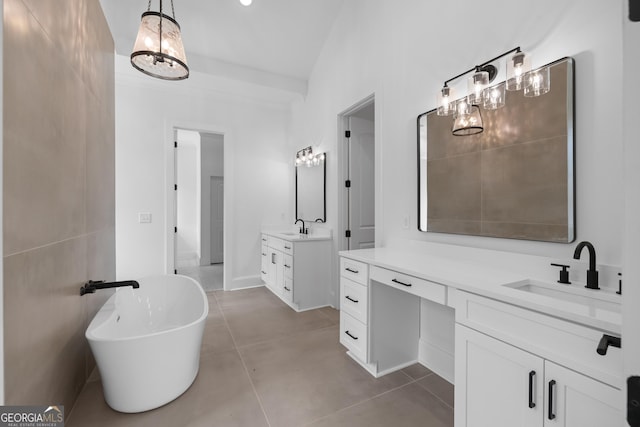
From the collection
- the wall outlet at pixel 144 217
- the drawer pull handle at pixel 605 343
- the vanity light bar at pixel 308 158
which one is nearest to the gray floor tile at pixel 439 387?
the drawer pull handle at pixel 605 343

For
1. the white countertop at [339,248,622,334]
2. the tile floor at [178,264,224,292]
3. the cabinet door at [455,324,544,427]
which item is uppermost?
the white countertop at [339,248,622,334]

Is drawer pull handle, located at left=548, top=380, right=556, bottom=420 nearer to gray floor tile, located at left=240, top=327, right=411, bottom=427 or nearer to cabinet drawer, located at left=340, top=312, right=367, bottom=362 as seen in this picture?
gray floor tile, located at left=240, top=327, right=411, bottom=427

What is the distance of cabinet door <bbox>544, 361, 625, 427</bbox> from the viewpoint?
3.01 ft

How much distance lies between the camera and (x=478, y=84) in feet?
5.58

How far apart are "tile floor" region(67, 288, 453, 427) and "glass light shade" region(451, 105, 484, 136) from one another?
1743mm

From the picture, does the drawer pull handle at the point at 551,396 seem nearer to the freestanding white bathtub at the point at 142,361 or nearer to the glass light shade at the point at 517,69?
A: the glass light shade at the point at 517,69

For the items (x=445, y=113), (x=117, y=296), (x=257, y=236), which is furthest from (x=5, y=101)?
(x=257, y=236)

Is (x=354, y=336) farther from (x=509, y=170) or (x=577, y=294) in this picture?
(x=509, y=170)

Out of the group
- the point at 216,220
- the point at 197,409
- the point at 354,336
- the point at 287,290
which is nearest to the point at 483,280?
the point at 354,336

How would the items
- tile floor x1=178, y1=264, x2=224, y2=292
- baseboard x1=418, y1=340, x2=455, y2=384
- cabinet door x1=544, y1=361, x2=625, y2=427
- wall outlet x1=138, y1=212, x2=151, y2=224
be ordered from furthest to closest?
tile floor x1=178, y1=264, x2=224, y2=292 → wall outlet x1=138, y1=212, x2=151, y2=224 → baseboard x1=418, y1=340, x2=455, y2=384 → cabinet door x1=544, y1=361, x2=625, y2=427

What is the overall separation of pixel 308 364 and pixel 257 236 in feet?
8.69

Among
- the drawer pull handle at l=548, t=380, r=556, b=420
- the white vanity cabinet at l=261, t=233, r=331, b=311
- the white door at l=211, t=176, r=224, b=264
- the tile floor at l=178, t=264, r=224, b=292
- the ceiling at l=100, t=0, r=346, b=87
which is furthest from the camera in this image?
the white door at l=211, t=176, r=224, b=264

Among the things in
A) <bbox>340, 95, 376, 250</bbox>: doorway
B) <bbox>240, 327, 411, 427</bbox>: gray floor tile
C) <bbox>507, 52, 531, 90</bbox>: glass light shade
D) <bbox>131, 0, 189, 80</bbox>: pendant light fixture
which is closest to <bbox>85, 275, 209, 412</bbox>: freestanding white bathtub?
<bbox>240, 327, 411, 427</bbox>: gray floor tile

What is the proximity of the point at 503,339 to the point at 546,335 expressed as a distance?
0.54 feet
